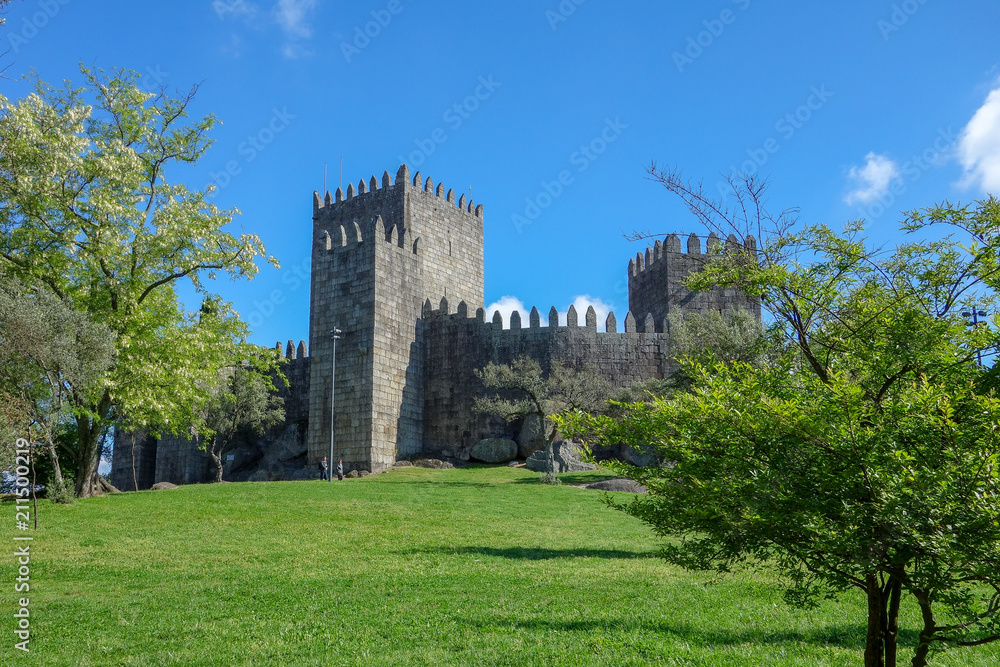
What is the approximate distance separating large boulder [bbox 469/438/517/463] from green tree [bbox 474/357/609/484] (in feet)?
3.50

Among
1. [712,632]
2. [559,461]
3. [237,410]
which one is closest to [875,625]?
[712,632]

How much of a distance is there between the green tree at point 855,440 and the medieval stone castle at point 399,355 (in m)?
23.8

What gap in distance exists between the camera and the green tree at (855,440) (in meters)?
4.16

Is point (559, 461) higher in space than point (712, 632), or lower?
higher

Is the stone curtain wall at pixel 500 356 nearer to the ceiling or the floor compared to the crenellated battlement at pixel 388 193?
nearer to the floor

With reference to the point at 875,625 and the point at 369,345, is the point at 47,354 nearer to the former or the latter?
the point at 369,345

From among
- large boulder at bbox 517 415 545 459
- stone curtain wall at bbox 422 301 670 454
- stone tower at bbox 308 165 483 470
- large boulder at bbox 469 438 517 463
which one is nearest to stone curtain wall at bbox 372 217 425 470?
stone tower at bbox 308 165 483 470

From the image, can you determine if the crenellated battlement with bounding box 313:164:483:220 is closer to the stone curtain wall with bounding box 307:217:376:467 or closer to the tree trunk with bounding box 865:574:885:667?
the stone curtain wall with bounding box 307:217:376:467

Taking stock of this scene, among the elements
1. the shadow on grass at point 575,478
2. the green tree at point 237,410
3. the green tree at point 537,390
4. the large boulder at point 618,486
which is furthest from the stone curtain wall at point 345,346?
the large boulder at point 618,486

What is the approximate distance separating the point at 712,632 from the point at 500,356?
23.4 meters

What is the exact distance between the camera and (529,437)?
2939 cm

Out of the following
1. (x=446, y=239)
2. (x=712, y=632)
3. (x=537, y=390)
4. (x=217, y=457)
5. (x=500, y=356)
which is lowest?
(x=712, y=632)

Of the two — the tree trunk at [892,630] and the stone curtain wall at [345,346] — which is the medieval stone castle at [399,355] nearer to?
the stone curtain wall at [345,346]

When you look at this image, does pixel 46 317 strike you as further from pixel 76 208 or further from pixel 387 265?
pixel 387 265
